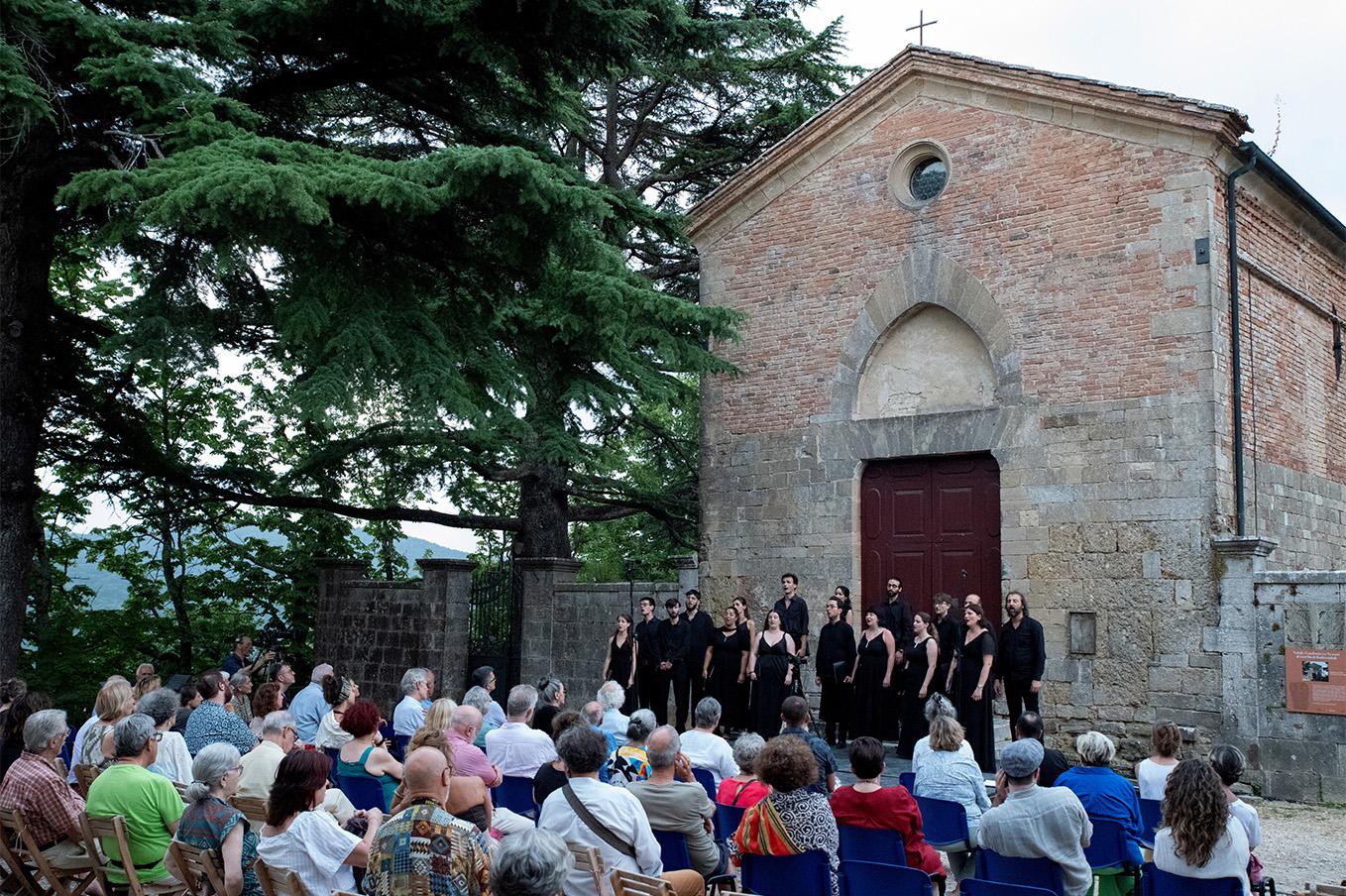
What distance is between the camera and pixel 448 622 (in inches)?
701

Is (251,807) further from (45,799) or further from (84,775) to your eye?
(84,775)

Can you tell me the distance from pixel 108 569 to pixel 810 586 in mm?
11036

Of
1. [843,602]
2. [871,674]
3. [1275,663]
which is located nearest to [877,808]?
[871,674]

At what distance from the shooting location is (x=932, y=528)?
50.4 feet

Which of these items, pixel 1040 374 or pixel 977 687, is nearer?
pixel 977 687

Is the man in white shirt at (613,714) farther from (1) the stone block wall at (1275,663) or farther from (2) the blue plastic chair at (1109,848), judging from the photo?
(1) the stone block wall at (1275,663)

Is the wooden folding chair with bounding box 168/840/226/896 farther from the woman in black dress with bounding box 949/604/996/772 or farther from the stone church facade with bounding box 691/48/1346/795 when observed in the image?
the stone church facade with bounding box 691/48/1346/795

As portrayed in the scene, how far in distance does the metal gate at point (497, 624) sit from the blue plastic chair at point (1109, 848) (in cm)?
1188

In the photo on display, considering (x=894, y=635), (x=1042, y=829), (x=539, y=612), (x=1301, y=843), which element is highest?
(x=539, y=612)

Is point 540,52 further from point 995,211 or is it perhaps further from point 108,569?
point 108,569

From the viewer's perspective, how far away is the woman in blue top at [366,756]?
708 cm

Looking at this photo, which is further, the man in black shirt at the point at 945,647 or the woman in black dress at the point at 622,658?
the woman in black dress at the point at 622,658

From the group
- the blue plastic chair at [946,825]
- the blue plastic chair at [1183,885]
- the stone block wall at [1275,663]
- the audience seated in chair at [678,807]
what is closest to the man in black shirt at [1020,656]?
the stone block wall at [1275,663]

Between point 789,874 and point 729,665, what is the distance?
8615 millimetres
